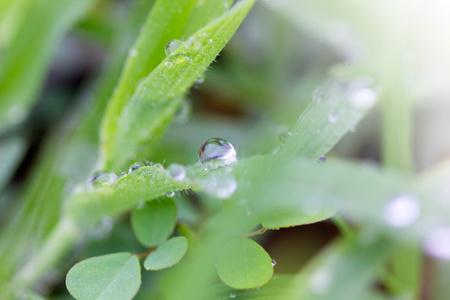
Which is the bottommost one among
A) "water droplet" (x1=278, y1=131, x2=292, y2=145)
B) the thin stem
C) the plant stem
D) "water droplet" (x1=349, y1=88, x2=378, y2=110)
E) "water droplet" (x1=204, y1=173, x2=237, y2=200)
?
the plant stem

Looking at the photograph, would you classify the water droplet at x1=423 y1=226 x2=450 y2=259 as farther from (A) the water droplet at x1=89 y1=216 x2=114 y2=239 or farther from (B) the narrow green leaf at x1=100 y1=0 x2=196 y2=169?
(A) the water droplet at x1=89 y1=216 x2=114 y2=239

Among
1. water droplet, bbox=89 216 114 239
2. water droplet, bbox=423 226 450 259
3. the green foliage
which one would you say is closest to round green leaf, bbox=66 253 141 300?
the green foliage

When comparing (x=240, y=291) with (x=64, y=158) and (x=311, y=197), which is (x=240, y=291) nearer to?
(x=311, y=197)

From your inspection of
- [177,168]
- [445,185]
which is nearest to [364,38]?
[445,185]

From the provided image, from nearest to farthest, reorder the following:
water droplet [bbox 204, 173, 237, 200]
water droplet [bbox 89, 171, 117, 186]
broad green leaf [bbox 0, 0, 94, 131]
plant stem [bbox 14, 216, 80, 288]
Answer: water droplet [bbox 204, 173, 237, 200] < water droplet [bbox 89, 171, 117, 186] < plant stem [bbox 14, 216, 80, 288] < broad green leaf [bbox 0, 0, 94, 131]

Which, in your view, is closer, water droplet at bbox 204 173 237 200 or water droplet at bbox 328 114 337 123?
water droplet at bbox 204 173 237 200

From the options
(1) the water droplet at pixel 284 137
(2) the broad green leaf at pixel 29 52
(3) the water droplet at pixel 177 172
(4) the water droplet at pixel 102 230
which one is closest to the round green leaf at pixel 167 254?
(3) the water droplet at pixel 177 172
